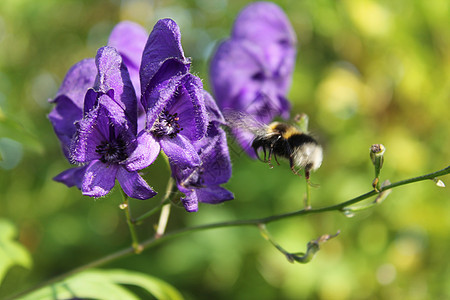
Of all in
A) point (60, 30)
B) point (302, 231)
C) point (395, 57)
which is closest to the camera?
point (302, 231)

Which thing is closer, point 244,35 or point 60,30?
point 244,35

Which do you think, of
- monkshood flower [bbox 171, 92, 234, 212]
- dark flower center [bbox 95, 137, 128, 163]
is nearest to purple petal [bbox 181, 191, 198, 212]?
monkshood flower [bbox 171, 92, 234, 212]

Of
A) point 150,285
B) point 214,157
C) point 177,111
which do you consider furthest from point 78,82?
point 150,285

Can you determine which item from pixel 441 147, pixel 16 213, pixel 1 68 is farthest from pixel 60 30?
pixel 441 147

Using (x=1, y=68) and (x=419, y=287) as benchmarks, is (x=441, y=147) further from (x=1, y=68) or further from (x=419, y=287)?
(x=1, y=68)

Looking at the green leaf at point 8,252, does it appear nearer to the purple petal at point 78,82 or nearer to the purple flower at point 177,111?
the purple petal at point 78,82

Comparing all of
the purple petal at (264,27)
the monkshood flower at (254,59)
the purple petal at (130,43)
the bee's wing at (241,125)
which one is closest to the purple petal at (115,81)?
the bee's wing at (241,125)
